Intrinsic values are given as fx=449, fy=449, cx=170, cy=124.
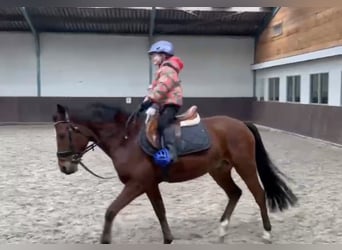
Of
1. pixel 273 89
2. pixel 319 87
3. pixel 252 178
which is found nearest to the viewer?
pixel 252 178

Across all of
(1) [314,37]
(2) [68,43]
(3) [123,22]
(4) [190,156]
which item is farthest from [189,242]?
(2) [68,43]

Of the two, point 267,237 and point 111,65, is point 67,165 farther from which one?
point 111,65

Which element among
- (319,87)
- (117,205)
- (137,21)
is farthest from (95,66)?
(117,205)

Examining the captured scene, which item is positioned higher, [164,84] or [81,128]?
[164,84]

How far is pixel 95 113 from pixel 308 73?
30.5ft

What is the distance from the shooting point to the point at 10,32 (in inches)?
627

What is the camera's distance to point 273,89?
A: 47.5 ft

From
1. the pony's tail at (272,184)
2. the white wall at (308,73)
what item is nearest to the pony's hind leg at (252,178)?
the pony's tail at (272,184)

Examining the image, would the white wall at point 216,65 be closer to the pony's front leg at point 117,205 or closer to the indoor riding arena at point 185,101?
→ the indoor riding arena at point 185,101

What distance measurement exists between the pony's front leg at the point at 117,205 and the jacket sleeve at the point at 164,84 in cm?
57

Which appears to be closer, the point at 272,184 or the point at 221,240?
the point at 221,240

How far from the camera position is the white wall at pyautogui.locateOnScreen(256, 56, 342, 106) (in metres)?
9.58

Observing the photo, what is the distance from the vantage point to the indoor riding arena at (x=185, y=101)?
3.48m

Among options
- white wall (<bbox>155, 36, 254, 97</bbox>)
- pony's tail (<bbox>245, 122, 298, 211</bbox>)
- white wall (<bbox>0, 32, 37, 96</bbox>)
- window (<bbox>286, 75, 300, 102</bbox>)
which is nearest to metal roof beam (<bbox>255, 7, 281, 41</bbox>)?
white wall (<bbox>155, 36, 254, 97</bbox>)
